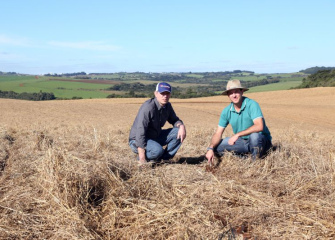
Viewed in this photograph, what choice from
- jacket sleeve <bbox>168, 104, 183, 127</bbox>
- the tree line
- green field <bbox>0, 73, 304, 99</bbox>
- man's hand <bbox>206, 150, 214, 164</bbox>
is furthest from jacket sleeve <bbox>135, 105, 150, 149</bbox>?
green field <bbox>0, 73, 304, 99</bbox>

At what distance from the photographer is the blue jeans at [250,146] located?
4863 mm

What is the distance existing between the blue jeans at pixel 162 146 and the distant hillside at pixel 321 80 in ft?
192

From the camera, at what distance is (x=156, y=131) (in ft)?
16.5

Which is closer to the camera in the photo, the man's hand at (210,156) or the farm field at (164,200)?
the farm field at (164,200)

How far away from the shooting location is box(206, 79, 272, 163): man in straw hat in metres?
4.86

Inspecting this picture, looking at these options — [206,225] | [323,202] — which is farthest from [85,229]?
[323,202]

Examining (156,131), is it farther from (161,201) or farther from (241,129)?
(161,201)

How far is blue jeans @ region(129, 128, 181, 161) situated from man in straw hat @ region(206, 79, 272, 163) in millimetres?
465

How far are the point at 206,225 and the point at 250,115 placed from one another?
7.94ft

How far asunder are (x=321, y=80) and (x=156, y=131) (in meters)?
62.9

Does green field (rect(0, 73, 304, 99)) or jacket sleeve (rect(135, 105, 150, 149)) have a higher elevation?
jacket sleeve (rect(135, 105, 150, 149))

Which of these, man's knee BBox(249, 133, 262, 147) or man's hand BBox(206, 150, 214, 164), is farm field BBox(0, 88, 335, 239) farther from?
man's knee BBox(249, 133, 262, 147)

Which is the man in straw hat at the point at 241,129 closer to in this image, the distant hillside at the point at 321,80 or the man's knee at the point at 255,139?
the man's knee at the point at 255,139

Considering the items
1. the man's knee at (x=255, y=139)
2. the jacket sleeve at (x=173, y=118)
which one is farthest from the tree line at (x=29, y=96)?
the man's knee at (x=255, y=139)
